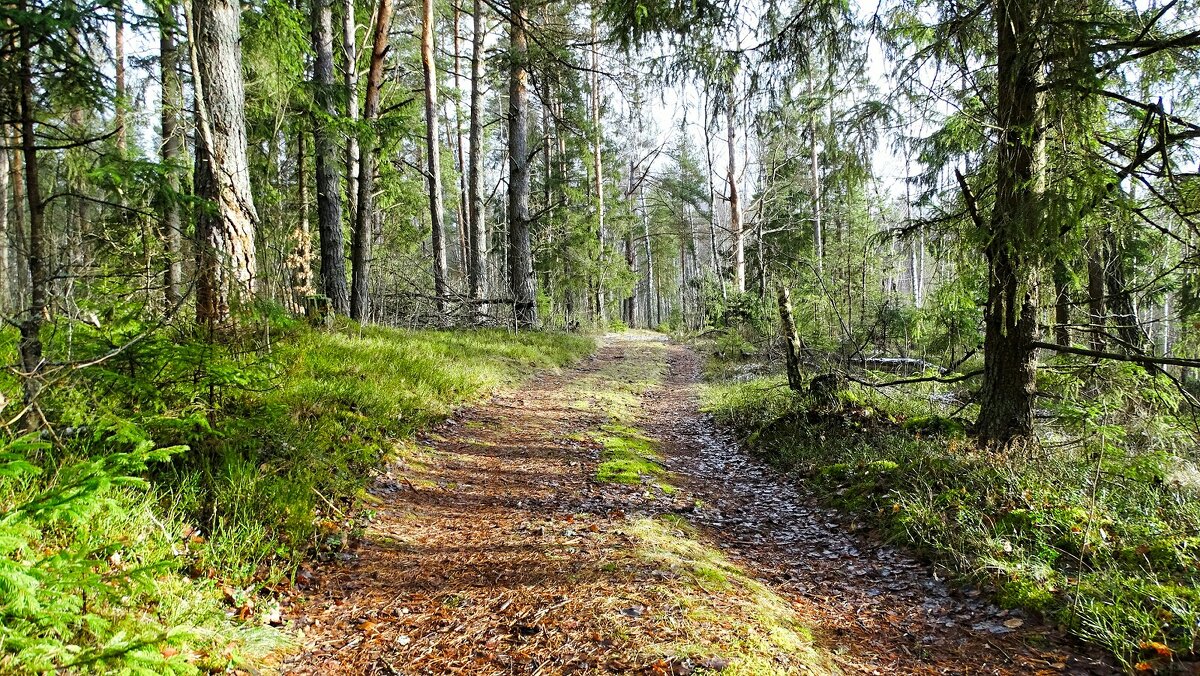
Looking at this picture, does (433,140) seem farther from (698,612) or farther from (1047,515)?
(1047,515)

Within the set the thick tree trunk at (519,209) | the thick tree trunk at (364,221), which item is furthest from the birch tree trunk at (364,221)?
the thick tree trunk at (519,209)

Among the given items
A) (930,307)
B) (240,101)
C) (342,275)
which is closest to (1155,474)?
(930,307)

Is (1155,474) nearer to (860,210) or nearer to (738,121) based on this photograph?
(738,121)

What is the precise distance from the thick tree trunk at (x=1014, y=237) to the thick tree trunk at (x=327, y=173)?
9.32 m

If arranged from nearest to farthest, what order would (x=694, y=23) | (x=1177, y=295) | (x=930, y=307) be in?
(x=1177, y=295)
(x=694, y=23)
(x=930, y=307)

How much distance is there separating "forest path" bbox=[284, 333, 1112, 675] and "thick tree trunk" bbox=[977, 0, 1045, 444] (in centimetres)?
212

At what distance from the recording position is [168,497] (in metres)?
3.23

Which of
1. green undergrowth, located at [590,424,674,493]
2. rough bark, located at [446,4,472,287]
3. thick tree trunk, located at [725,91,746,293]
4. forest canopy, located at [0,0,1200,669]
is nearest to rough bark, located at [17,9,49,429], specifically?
forest canopy, located at [0,0,1200,669]

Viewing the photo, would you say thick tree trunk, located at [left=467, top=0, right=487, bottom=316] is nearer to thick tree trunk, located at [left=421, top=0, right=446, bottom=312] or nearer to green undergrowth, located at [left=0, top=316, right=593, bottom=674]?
thick tree trunk, located at [left=421, top=0, right=446, bottom=312]

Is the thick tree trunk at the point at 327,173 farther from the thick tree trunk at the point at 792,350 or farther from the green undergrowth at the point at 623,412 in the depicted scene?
the thick tree trunk at the point at 792,350

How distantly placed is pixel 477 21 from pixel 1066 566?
17401mm

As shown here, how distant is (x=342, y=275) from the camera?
1010 cm

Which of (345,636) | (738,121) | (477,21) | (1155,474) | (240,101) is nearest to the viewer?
(345,636)

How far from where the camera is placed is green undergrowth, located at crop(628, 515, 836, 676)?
2580mm
